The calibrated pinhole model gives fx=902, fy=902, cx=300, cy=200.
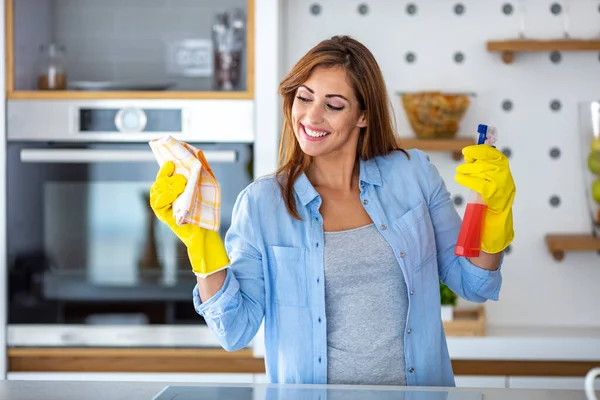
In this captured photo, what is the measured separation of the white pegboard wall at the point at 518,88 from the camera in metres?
2.82

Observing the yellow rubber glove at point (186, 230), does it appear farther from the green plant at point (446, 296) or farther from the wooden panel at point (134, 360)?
the green plant at point (446, 296)

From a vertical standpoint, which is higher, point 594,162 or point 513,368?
point 594,162

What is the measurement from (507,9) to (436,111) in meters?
0.44

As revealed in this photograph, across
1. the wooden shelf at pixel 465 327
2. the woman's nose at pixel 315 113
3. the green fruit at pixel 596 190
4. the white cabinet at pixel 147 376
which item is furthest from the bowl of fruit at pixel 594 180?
the woman's nose at pixel 315 113

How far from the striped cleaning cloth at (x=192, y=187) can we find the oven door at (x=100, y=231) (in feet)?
3.66

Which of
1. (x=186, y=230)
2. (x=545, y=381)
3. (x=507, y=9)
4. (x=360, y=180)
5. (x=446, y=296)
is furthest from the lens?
(x=507, y=9)

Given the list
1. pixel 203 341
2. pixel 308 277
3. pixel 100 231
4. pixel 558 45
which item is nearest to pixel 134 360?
pixel 203 341

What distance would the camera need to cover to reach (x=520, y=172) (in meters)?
2.86

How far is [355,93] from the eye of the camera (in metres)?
1.67

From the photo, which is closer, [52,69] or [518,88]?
[52,69]

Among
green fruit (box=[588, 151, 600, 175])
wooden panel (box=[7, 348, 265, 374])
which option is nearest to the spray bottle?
wooden panel (box=[7, 348, 265, 374])

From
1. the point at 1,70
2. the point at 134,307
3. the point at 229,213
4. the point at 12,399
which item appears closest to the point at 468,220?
the point at 12,399

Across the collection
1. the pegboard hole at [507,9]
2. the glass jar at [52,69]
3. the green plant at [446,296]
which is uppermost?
the pegboard hole at [507,9]

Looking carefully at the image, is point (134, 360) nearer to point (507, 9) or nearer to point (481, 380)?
point (481, 380)
